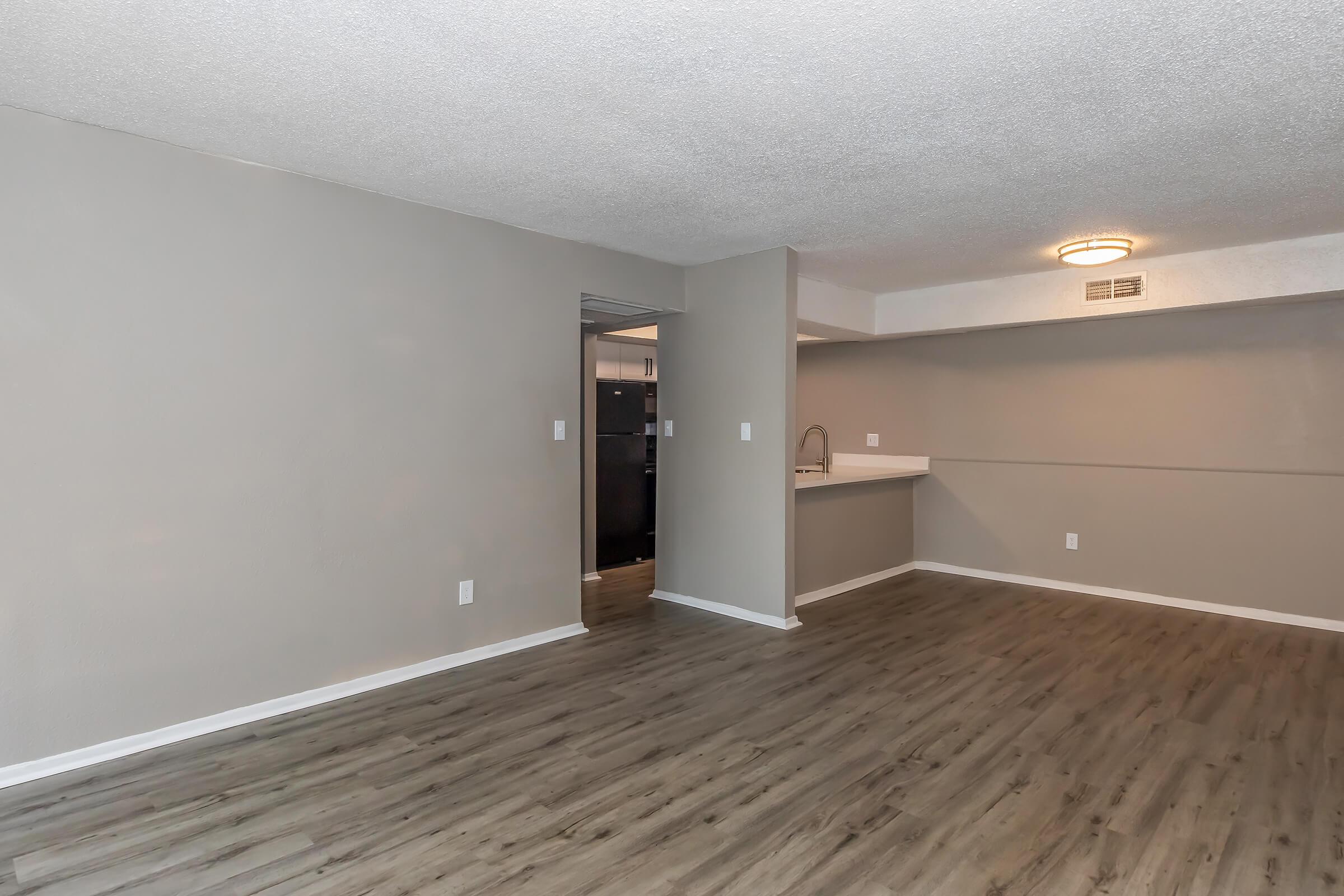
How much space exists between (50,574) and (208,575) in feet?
1.63

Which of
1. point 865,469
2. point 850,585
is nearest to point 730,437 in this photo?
point 850,585

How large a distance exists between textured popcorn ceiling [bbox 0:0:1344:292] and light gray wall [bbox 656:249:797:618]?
92cm

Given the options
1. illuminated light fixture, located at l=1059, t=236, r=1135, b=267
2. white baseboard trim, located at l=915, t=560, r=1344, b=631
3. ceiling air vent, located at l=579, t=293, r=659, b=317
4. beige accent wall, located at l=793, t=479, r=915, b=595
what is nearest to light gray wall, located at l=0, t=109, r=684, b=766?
ceiling air vent, located at l=579, t=293, r=659, b=317

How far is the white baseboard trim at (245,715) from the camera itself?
2598 millimetres

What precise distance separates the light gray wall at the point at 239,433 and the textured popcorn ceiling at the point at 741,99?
0.26 m

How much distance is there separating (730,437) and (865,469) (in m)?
→ 2.12

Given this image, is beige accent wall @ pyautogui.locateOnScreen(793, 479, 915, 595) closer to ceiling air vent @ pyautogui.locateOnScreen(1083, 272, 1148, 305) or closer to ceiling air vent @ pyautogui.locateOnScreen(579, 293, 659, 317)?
ceiling air vent @ pyautogui.locateOnScreen(579, 293, 659, 317)

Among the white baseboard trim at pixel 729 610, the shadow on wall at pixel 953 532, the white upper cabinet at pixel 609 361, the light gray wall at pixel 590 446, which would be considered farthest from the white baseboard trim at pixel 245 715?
the shadow on wall at pixel 953 532

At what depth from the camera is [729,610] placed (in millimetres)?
4844

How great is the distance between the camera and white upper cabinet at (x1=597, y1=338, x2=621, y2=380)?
6539 millimetres

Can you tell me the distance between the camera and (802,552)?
Result: 509 cm

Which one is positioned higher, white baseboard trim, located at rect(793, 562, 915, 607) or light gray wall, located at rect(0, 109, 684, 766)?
light gray wall, located at rect(0, 109, 684, 766)

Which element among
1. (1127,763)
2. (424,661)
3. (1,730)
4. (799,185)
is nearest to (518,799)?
(424,661)

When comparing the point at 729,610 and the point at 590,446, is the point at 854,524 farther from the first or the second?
the point at 590,446
